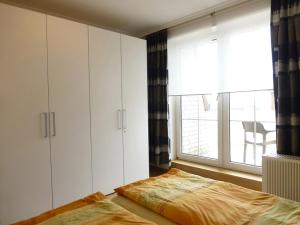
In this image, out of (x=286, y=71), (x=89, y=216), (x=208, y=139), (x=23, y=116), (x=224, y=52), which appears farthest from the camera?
(x=208, y=139)

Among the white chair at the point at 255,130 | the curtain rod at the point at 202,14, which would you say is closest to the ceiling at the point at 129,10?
the curtain rod at the point at 202,14

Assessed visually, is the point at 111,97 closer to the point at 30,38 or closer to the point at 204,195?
the point at 30,38

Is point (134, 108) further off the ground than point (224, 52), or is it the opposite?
point (224, 52)

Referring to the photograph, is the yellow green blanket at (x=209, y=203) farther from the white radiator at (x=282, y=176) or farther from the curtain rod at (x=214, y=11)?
the curtain rod at (x=214, y=11)

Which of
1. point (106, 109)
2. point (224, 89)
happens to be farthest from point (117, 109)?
point (224, 89)

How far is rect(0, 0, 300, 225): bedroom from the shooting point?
5.31 feet

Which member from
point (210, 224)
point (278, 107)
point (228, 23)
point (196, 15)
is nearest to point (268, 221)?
point (210, 224)

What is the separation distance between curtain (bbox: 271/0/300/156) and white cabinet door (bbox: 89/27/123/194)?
172 centimetres

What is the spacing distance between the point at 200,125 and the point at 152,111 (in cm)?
74

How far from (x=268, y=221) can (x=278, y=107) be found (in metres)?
1.39

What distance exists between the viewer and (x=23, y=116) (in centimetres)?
212

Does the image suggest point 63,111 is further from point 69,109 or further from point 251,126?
point 251,126

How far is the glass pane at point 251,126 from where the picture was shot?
266cm

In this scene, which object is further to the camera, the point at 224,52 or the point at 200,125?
the point at 200,125
